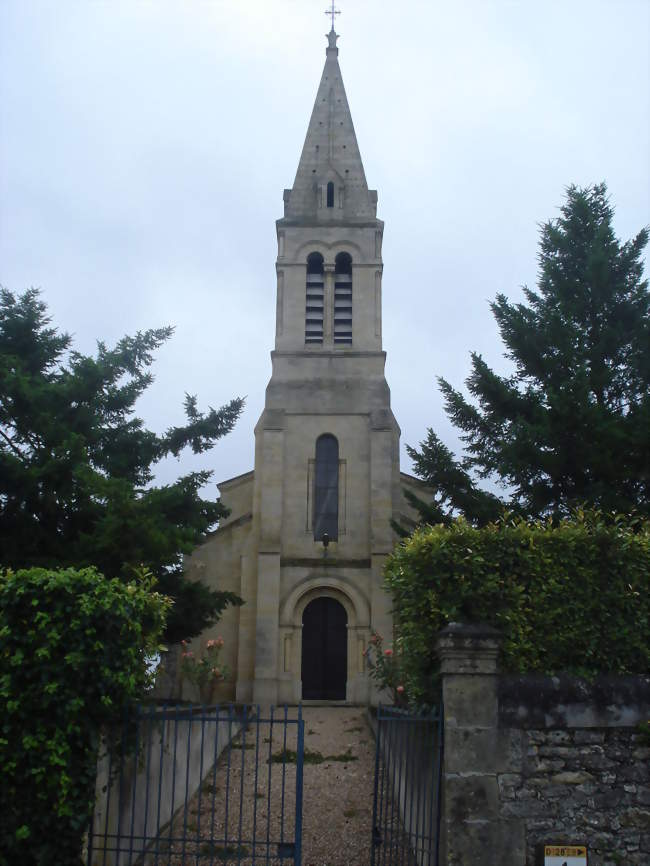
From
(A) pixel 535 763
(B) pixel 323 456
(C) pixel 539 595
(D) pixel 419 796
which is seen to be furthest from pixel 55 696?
(B) pixel 323 456

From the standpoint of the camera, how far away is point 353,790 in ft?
40.4

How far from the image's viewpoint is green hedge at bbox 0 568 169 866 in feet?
24.3

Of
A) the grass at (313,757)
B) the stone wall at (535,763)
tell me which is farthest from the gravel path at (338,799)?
the stone wall at (535,763)

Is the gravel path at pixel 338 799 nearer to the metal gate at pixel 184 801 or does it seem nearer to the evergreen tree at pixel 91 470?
the metal gate at pixel 184 801

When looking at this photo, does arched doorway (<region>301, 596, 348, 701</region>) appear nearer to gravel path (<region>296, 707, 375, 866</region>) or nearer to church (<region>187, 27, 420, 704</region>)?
church (<region>187, 27, 420, 704</region>)

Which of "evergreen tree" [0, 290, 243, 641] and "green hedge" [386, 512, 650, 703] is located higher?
"evergreen tree" [0, 290, 243, 641]

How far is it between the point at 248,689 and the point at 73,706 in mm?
15539

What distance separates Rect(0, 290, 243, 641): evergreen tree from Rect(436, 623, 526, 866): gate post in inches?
263

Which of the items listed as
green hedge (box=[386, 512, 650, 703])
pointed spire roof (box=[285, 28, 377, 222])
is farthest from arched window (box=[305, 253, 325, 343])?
green hedge (box=[386, 512, 650, 703])

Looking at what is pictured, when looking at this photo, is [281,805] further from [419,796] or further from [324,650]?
[324,650]

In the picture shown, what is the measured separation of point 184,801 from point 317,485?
1380 centimetres

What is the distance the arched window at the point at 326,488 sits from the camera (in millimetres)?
23688

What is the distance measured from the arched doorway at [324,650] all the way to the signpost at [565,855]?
49.1 ft

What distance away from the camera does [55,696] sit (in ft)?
24.8
